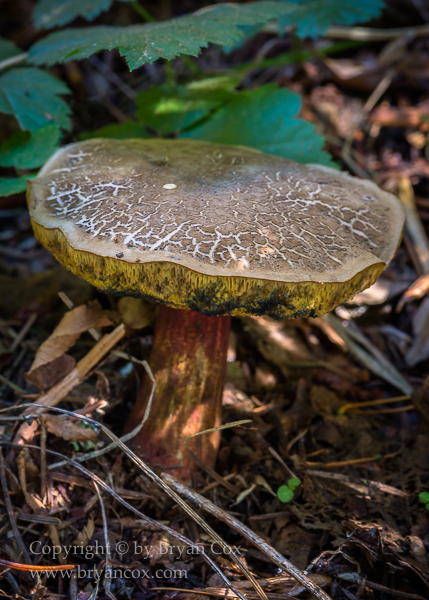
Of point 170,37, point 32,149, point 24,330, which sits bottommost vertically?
point 24,330

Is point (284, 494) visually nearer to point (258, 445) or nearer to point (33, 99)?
point (258, 445)

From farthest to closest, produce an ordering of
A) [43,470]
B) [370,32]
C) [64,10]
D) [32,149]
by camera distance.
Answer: [370,32]
[64,10]
[32,149]
[43,470]

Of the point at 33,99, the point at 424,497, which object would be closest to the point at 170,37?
the point at 33,99

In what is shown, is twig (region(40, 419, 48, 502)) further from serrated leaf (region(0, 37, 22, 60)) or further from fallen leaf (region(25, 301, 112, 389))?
serrated leaf (region(0, 37, 22, 60))

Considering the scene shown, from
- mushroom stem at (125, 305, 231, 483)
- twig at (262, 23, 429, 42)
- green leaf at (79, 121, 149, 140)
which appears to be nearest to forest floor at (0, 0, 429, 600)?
mushroom stem at (125, 305, 231, 483)

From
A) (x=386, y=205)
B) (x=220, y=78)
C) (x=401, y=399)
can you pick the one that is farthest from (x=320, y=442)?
(x=220, y=78)

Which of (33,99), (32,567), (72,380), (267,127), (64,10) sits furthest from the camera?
(64,10)

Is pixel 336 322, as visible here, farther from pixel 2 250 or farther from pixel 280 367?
pixel 2 250

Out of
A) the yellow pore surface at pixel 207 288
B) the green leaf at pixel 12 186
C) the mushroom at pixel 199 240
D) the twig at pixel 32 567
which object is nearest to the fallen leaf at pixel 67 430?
the mushroom at pixel 199 240
